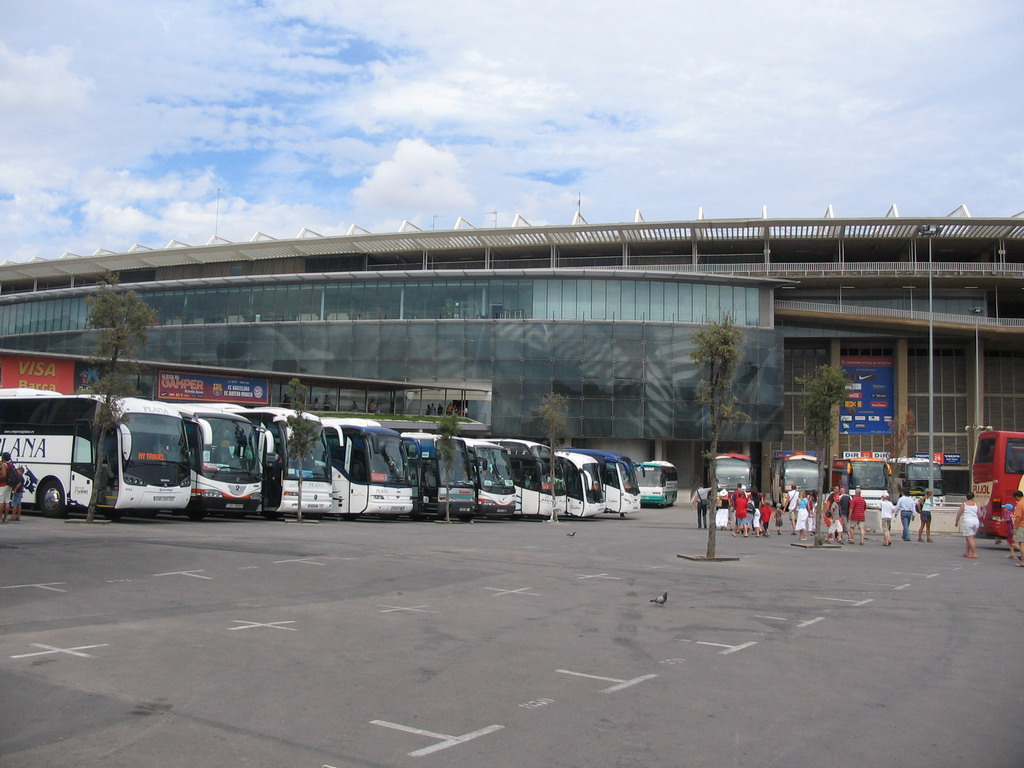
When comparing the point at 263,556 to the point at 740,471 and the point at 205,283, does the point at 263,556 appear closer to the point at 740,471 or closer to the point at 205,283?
the point at 740,471

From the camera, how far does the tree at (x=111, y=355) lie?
23984 mm

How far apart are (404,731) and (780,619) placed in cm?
729

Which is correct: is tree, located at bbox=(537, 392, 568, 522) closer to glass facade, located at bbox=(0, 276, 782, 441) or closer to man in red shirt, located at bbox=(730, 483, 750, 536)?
glass facade, located at bbox=(0, 276, 782, 441)

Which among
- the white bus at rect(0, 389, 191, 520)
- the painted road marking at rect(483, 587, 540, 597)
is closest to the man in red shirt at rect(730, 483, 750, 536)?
the white bus at rect(0, 389, 191, 520)

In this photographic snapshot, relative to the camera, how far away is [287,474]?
3017 cm

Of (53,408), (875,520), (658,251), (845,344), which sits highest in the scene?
(658,251)

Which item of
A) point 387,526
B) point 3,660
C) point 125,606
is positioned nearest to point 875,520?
point 387,526

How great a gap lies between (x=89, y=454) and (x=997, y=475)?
2737 cm

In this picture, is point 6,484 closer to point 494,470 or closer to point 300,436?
point 300,436

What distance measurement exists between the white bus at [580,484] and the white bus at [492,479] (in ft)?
13.6

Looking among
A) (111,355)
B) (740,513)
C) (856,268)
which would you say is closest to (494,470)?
(740,513)

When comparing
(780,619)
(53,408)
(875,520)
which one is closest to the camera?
(780,619)

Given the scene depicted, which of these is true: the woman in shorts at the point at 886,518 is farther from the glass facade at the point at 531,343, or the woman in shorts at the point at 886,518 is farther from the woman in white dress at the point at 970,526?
the glass facade at the point at 531,343

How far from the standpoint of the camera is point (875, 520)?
38.3 meters
